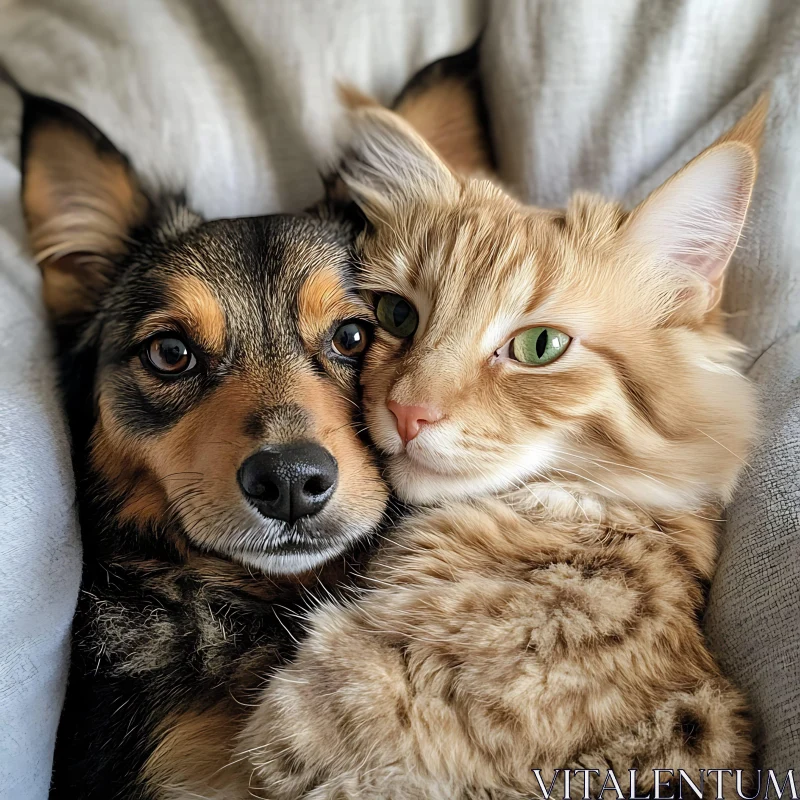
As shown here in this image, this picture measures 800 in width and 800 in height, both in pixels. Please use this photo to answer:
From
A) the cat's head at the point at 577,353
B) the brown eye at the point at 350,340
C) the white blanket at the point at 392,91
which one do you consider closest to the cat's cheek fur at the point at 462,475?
the cat's head at the point at 577,353

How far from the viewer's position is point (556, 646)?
1054 mm

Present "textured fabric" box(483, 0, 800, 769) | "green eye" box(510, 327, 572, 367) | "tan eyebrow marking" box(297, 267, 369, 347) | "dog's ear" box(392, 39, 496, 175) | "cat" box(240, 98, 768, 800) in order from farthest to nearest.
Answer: "dog's ear" box(392, 39, 496, 175) < "textured fabric" box(483, 0, 800, 769) < "tan eyebrow marking" box(297, 267, 369, 347) < "green eye" box(510, 327, 572, 367) < "cat" box(240, 98, 768, 800)

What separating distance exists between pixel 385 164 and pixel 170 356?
0.64m


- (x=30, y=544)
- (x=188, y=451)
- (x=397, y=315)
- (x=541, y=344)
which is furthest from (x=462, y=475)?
(x=30, y=544)

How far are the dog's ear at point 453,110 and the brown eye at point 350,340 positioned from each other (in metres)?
0.53

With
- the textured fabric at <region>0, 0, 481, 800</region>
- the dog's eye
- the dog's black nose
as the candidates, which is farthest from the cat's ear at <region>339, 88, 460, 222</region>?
the dog's black nose

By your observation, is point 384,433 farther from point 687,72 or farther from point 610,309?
point 687,72

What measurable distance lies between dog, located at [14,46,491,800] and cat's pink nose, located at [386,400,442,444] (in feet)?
0.33

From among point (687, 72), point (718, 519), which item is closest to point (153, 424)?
point (718, 519)

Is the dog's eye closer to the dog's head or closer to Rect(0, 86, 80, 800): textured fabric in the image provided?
the dog's head

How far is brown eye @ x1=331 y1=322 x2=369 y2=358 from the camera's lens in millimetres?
1406

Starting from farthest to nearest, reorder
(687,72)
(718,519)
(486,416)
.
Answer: (687,72)
(718,519)
(486,416)

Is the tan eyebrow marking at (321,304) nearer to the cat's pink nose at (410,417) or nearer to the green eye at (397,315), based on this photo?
the green eye at (397,315)

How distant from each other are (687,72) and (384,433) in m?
1.23
